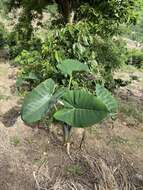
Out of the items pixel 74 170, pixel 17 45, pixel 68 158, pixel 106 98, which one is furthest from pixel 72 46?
pixel 17 45

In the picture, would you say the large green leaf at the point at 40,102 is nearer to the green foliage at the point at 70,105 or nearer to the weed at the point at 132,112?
the green foliage at the point at 70,105

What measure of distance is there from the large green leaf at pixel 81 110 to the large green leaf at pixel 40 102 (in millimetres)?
166

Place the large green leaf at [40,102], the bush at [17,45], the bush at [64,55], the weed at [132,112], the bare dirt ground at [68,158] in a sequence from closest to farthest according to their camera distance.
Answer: the bare dirt ground at [68,158] < the large green leaf at [40,102] < the bush at [64,55] < the weed at [132,112] < the bush at [17,45]

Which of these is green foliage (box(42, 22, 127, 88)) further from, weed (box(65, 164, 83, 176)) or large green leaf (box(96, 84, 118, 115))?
weed (box(65, 164, 83, 176))

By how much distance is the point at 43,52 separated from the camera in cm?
520

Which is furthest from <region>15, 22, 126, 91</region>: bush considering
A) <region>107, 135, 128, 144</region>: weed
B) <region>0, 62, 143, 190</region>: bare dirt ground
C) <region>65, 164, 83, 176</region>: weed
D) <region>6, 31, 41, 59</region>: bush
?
<region>6, 31, 41, 59</region>: bush

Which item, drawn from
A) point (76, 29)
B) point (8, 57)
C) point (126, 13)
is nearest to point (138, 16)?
point (126, 13)

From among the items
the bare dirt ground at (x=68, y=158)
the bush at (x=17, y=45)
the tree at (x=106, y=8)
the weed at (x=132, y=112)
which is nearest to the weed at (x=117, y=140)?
the bare dirt ground at (x=68, y=158)

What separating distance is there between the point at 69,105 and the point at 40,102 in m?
0.37

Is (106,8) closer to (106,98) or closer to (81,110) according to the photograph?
(106,98)

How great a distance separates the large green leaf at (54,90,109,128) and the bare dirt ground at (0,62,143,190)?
1.80ft

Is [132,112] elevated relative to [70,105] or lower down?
lower down

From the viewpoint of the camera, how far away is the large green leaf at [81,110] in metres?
3.38

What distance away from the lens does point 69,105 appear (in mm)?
3611
